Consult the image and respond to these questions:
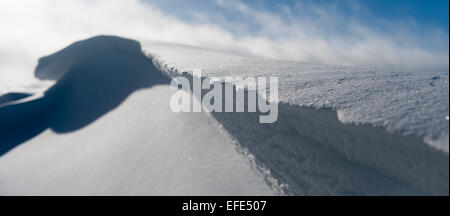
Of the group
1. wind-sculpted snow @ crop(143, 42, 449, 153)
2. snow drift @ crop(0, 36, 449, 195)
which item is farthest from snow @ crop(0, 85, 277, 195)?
wind-sculpted snow @ crop(143, 42, 449, 153)

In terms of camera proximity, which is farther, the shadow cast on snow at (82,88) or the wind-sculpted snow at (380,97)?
the shadow cast on snow at (82,88)

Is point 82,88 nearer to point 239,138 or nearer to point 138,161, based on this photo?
point 138,161

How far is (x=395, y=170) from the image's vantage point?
111 centimetres

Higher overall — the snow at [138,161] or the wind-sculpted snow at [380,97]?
the wind-sculpted snow at [380,97]

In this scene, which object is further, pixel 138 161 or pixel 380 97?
pixel 138 161

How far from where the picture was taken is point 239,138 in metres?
2.26

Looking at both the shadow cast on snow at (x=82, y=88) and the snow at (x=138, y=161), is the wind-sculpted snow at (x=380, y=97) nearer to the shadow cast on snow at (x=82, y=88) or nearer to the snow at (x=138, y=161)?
the snow at (x=138, y=161)

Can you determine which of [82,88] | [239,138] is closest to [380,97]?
[239,138]

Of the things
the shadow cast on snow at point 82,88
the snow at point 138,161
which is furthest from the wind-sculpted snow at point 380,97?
the shadow cast on snow at point 82,88

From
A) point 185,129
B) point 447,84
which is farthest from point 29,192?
point 447,84

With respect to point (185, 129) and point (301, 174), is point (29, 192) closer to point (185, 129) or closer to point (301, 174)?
point (185, 129)

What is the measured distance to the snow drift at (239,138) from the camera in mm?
1052

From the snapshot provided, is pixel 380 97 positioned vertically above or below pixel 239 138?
above

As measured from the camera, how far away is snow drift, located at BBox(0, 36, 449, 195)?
1.05 metres
